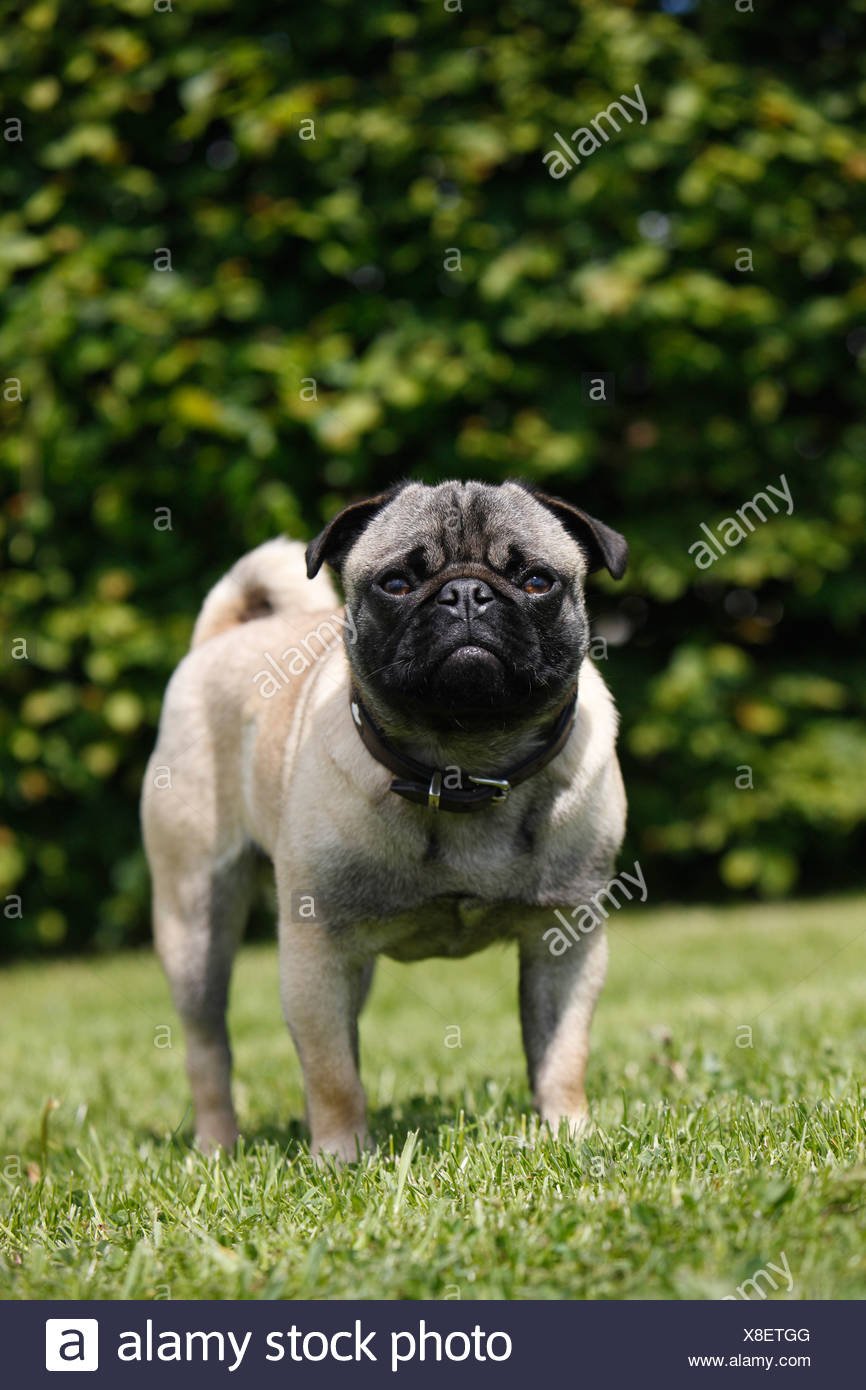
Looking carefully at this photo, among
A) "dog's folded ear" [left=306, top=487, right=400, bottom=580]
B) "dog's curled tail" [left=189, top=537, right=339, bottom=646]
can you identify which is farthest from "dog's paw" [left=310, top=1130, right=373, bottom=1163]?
"dog's curled tail" [left=189, top=537, right=339, bottom=646]

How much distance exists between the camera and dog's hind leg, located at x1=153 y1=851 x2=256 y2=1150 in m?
3.38

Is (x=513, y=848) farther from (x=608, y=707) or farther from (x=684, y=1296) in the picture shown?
(x=684, y=1296)

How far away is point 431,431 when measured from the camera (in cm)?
634

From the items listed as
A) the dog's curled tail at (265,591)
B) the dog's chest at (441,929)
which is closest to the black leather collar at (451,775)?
the dog's chest at (441,929)

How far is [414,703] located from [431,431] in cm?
398

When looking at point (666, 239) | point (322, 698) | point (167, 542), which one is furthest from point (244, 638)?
point (666, 239)

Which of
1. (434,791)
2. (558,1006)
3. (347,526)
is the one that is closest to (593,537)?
(347,526)

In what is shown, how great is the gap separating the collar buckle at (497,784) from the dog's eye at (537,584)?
1.28 feet

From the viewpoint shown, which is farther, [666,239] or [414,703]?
[666,239]

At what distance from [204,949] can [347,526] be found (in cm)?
125

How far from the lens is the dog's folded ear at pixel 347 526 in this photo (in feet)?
9.29

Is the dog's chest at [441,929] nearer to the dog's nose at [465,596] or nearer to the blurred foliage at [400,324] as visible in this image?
the dog's nose at [465,596]

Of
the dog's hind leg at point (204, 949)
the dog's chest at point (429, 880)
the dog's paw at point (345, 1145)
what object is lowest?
the dog's hind leg at point (204, 949)

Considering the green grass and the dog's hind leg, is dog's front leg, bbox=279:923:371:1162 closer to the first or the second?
the green grass
